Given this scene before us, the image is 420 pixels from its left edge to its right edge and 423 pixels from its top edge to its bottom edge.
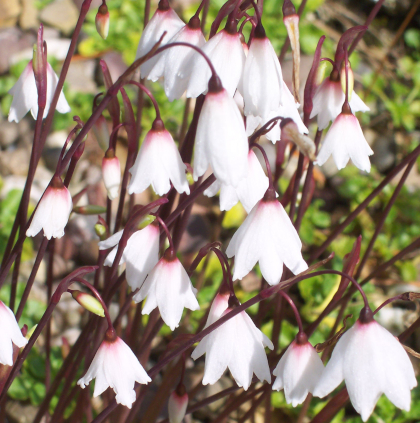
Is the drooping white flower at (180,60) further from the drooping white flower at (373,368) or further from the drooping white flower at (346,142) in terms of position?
the drooping white flower at (373,368)

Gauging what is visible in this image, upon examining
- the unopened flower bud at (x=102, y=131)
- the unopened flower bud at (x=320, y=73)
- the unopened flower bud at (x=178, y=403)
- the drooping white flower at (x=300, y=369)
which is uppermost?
the unopened flower bud at (x=320, y=73)

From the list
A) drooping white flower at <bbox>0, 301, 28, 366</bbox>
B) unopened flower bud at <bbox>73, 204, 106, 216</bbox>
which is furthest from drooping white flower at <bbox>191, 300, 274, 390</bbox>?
unopened flower bud at <bbox>73, 204, 106, 216</bbox>

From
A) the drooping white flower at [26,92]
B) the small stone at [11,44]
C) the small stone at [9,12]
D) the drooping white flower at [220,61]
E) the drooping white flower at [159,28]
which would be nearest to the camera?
the drooping white flower at [220,61]

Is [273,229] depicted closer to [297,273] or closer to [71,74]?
[297,273]

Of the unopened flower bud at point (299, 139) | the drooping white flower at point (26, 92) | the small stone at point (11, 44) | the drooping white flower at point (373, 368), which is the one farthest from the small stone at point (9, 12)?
the drooping white flower at point (373, 368)

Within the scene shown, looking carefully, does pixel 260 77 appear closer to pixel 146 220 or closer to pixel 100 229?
pixel 146 220

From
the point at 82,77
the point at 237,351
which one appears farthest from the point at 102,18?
the point at 82,77
